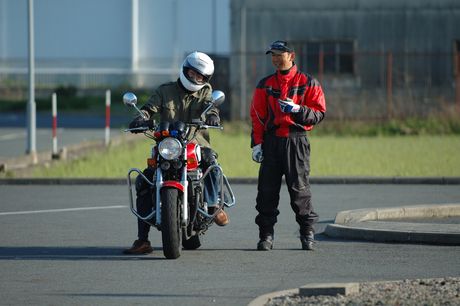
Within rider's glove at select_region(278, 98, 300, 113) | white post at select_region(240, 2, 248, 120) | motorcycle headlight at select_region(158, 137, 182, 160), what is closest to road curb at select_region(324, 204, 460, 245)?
rider's glove at select_region(278, 98, 300, 113)

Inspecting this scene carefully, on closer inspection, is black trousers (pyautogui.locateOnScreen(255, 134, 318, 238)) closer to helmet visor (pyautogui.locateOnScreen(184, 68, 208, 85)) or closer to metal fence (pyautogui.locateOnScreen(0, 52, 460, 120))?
helmet visor (pyautogui.locateOnScreen(184, 68, 208, 85))

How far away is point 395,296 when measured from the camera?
9.12 metres

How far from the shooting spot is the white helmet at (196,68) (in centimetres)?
1233

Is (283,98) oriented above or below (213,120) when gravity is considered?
above

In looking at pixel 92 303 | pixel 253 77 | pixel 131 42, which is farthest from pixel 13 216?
pixel 131 42

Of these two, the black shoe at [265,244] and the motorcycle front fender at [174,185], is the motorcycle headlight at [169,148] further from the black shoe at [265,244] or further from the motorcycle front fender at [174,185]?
the black shoe at [265,244]

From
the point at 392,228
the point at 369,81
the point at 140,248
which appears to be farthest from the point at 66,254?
the point at 369,81

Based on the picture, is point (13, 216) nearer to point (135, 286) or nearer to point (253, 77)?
point (135, 286)

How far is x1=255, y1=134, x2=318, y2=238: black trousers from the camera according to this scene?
12445 millimetres

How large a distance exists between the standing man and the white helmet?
19.2 inches

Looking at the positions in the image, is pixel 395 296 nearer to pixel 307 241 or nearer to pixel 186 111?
pixel 307 241

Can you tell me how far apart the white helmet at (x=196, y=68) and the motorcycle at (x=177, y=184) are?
22 cm

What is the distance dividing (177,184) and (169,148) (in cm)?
32

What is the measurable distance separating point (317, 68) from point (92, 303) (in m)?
29.3
